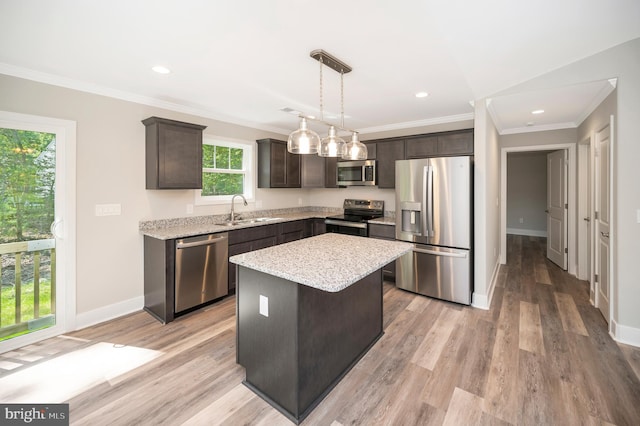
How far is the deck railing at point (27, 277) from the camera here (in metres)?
2.60

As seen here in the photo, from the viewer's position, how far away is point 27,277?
2.70m

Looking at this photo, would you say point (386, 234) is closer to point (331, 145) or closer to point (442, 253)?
point (442, 253)

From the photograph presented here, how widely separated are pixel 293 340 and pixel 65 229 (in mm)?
2604

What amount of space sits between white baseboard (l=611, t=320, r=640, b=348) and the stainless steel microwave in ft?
10.6

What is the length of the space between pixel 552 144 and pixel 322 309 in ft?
16.1

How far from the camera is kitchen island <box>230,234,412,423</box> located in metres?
1.77

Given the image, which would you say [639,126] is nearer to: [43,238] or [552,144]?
[552,144]

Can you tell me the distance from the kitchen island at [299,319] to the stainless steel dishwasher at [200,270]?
1292 millimetres

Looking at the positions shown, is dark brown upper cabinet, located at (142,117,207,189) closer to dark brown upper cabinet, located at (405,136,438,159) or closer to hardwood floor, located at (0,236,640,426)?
hardwood floor, located at (0,236,640,426)

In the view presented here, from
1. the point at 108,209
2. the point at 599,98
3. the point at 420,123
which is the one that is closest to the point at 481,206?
the point at 599,98

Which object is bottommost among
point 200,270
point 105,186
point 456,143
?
point 200,270

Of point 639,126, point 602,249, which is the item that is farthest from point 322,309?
point 602,249

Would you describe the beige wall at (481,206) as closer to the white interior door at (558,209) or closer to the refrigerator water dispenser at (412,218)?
the refrigerator water dispenser at (412,218)

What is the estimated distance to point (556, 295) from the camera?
3803 millimetres
